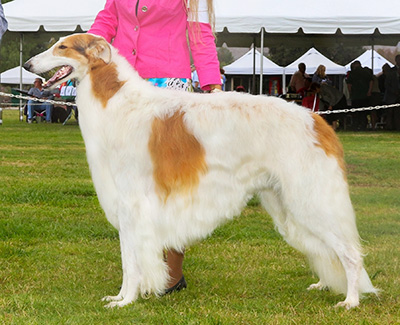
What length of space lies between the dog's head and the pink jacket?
44 cm

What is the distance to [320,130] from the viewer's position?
14.0 feet

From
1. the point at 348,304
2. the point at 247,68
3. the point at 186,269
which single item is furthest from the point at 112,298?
the point at 247,68

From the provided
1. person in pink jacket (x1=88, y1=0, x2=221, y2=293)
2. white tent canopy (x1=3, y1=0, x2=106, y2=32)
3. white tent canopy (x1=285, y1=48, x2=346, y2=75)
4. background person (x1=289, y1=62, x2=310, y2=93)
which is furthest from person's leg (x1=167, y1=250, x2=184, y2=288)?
white tent canopy (x1=285, y1=48, x2=346, y2=75)

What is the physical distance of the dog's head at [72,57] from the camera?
14.3 ft

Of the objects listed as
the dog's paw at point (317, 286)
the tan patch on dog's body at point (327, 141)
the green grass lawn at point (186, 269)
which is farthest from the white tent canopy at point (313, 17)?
the tan patch on dog's body at point (327, 141)

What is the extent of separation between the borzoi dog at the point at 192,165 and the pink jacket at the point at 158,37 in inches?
13.7

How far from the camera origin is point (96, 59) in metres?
4.39

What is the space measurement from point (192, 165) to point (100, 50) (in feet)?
3.04

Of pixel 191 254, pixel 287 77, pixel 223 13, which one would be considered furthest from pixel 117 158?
Answer: pixel 287 77

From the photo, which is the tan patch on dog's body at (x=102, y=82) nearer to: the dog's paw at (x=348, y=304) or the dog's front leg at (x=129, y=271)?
the dog's front leg at (x=129, y=271)

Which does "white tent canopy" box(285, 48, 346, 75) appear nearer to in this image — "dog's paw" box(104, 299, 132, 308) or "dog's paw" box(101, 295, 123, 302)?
"dog's paw" box(101, 295, 123, 302)

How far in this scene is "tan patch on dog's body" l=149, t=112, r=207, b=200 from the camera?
425cm

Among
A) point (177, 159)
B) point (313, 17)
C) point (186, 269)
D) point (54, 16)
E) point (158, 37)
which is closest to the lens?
point (177, 159)

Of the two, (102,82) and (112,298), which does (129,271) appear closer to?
(112,298)
